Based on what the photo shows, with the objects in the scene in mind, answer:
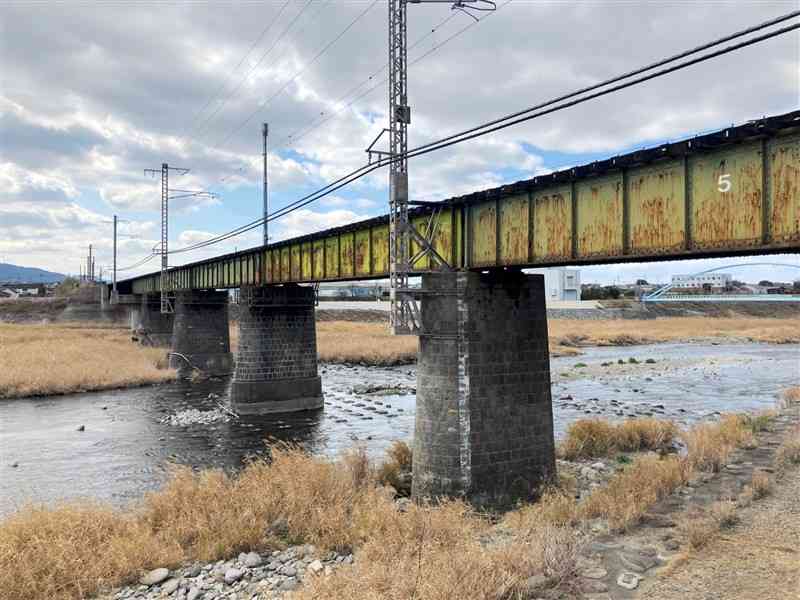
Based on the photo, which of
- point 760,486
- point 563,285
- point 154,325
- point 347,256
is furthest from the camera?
point 563,285

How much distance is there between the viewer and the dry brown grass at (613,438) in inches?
801

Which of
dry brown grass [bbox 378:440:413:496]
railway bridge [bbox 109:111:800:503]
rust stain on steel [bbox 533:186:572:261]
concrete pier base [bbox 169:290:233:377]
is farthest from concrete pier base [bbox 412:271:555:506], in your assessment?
concrete pier base [bbox 169:290:233:377]

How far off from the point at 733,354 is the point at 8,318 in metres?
98.6

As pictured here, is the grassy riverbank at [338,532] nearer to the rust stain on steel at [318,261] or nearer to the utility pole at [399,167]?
the utility pole at [399,167]

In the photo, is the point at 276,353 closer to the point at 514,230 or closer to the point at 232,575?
the point at 514,230

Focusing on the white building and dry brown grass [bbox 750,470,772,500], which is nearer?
dry brown grass [bbox 750,470,772,500]

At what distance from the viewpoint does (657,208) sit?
12.1 meters

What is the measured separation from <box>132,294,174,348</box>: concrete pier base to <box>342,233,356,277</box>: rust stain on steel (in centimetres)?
4152

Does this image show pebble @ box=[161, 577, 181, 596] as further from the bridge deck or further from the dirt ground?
the bridge deck

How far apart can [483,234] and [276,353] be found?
62.4 feet

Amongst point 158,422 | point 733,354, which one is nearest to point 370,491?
point 158,422

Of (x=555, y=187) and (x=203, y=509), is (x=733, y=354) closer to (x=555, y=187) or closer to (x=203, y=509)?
(x=555, y=187)

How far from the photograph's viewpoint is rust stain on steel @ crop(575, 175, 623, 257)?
42.3 feet

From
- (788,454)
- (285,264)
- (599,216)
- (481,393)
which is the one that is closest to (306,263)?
(285,264)
